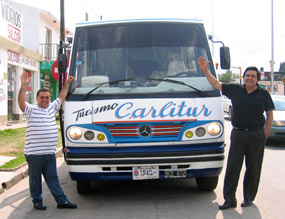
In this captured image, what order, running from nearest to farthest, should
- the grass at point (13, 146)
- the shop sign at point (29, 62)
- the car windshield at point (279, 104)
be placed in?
the grass at point (13, 146) < the car windshield at point (279, 104) < the shop sign at point (29, 62)

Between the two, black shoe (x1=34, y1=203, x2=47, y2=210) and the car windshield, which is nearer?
black shoe (x1=34, y1=203, x2=47, y2=210)

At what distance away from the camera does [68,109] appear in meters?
4.91

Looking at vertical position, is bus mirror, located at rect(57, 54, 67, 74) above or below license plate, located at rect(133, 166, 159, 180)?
above

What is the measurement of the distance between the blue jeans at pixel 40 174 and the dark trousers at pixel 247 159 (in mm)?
2286

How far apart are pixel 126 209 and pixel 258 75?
251cm

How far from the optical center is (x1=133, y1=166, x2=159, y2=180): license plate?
4742mm

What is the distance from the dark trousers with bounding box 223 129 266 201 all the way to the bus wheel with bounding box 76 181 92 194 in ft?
6.72

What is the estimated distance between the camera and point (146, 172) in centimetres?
475

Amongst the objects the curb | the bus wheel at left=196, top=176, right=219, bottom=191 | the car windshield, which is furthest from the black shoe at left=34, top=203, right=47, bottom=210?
the car windshield

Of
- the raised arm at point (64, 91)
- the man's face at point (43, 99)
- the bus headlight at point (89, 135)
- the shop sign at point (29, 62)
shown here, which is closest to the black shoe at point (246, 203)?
the bus headlight at point (89, 135)

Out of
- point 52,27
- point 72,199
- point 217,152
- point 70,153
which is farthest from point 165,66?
point 52,27

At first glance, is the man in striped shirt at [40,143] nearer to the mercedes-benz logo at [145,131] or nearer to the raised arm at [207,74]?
the mercedes-benz logo at [145,131]

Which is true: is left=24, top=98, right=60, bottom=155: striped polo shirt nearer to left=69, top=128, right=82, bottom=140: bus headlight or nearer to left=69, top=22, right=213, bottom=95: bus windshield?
left=69, top=128, right=82, bottom=140: bus headlight

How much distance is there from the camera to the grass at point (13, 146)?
7638mm
